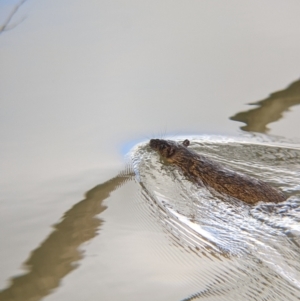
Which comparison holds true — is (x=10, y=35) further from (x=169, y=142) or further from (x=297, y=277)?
(x=297, y=277)

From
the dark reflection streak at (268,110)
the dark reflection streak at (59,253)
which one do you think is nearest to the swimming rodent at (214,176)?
the dark reflection streak at (268,110)

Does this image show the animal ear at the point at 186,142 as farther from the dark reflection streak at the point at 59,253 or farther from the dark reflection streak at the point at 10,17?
the dark reflection streak at the point at 10,17

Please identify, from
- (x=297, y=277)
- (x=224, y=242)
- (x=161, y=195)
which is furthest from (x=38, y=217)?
(x=297, y=277)

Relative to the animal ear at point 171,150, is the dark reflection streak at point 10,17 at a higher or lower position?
higher

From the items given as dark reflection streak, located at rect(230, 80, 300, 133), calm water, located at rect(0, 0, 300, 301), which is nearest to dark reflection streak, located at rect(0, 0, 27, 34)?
calm water, located at rect(0, 0, 300, 301)

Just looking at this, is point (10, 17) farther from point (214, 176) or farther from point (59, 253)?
point (59, 253)

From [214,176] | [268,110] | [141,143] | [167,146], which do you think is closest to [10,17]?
[141,143]
